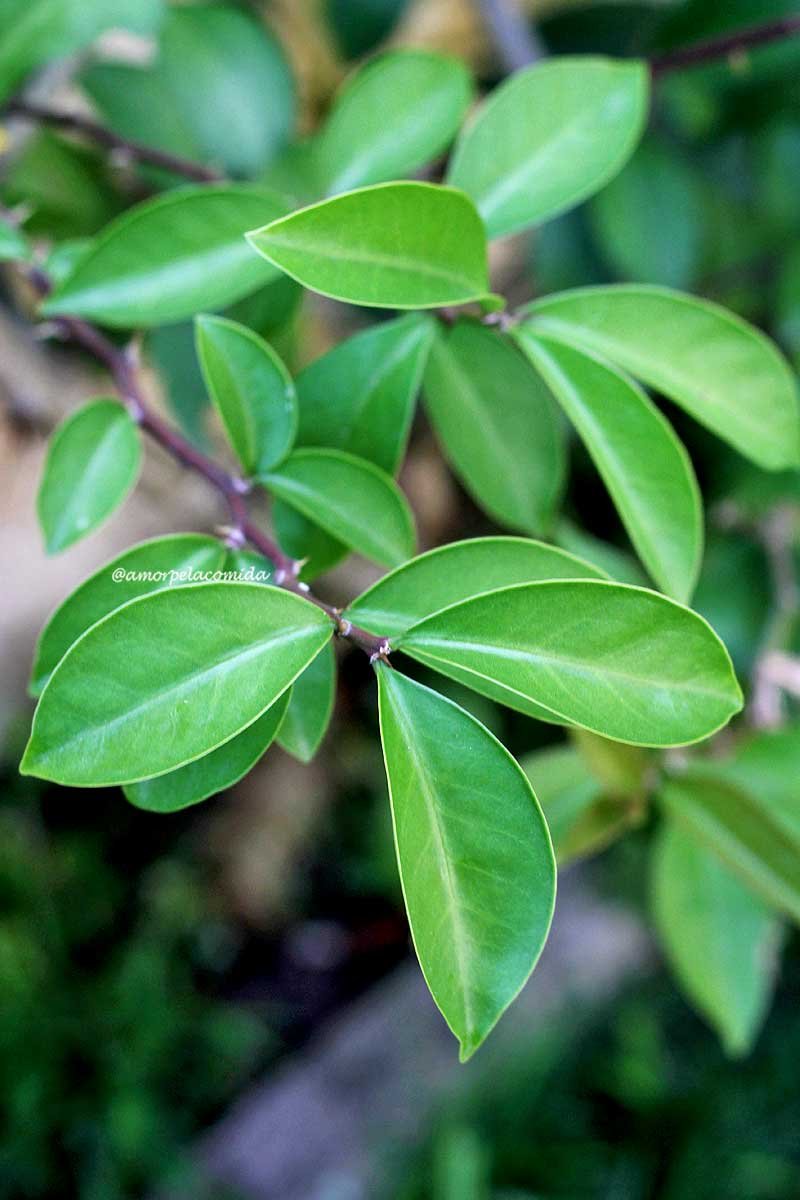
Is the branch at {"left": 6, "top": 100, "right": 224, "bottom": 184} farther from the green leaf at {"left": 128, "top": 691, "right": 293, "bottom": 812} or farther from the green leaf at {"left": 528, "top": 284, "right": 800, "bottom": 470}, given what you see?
the green leaf at {"left": 128, "top": 691, "right": 293, "bottom": 812}

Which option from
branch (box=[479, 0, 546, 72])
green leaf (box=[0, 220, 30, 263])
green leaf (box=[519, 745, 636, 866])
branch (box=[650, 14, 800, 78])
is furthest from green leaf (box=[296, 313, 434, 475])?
branch (box=[479, 0, 546, 72])

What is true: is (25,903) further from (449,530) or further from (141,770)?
(141,770)

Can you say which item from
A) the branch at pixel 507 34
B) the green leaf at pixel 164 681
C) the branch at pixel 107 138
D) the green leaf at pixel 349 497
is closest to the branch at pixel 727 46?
the branch at pixel 507 34

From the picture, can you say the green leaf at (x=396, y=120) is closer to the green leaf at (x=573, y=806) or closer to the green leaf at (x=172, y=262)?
the green leaf at (x=172, y=262)

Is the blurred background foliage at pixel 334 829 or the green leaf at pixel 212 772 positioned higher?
the green leaf at pixel 212 772

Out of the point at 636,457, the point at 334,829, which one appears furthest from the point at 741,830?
the point at 334,829

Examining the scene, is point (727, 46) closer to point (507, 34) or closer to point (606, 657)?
point (507, 34)

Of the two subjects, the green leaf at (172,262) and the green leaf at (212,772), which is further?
the green leaf at (172,262)
